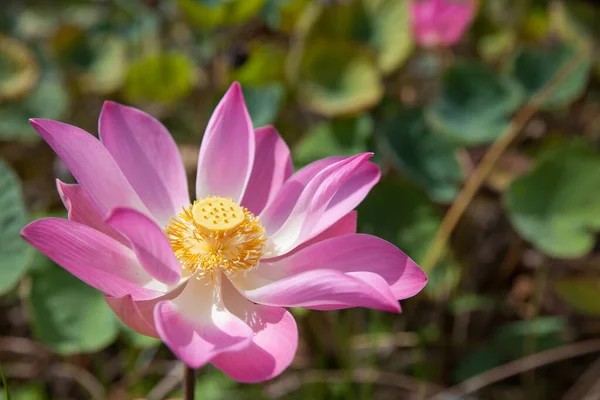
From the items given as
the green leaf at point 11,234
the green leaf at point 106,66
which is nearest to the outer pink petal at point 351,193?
the green leaf at point 11,234

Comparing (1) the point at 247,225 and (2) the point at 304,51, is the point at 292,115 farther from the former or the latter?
(1) the point at 247,225

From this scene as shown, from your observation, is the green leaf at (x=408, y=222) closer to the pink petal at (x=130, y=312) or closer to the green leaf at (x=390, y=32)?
the green leaf at (x=390, y=32)

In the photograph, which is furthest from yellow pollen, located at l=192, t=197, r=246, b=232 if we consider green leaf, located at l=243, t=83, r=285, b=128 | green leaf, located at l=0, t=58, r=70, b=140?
green leaf, located at l=0, t=58, r=70, b=140

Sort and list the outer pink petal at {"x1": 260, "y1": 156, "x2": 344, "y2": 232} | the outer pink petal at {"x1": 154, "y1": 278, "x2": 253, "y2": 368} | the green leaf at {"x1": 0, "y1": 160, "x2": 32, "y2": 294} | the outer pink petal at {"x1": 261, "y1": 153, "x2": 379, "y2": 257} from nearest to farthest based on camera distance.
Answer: the outer pink petal at {"x1": 154, "y1": 278, "x2": 253, "y2": 368}, the outer pink petal at {"x1": 261, "y1": 153, "x2": 379, "y2": 257}, the outer pink petal at {"x1": 260, "y1": 156, "x2": 344, "y2": 232}, the green leaf at {"x1": 0, "y1": 160, "x2": 32, "y2": 294}

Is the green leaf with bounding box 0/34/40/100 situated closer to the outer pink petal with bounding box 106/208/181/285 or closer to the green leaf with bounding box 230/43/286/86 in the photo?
the green leaf with bounding box 230/43/286/86

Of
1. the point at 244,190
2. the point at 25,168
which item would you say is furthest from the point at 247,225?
the point at 25,168
